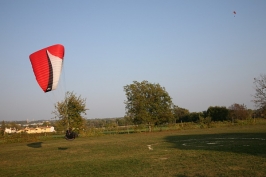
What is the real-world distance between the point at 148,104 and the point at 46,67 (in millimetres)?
31740

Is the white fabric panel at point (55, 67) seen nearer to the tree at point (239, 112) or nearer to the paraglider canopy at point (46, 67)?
the paraglider canopy at point (46, 67)

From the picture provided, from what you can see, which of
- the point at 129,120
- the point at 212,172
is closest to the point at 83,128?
the point at 129,120

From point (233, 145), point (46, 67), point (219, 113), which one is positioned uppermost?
point (46, 67)

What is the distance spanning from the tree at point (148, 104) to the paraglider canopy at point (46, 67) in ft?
99.7

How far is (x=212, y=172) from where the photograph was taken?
884 centimetres

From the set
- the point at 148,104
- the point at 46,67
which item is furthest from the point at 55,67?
the point at 148,104

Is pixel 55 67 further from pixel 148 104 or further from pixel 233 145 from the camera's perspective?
pixel 148 104

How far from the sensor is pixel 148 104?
45.5 meters

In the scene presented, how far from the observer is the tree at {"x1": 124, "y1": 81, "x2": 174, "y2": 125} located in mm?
45031

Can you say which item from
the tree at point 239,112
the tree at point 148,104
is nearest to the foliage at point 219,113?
the tree at point 239,112

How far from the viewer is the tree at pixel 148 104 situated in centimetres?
4503

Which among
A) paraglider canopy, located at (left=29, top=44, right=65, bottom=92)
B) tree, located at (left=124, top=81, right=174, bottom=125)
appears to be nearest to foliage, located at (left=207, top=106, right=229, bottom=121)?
tree, located at (left=124, top=81, right=174, bottom=125)

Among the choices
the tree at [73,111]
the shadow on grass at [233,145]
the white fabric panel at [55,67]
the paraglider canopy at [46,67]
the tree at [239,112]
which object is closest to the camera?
the shadow on grass at [233,145]

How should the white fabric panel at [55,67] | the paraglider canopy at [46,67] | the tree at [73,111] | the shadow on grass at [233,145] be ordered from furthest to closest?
the tree at [73,111] < the white fabric panel at [55,67] < the paraglider canopy at [46,67] < the shadow on grass at [233,145]
